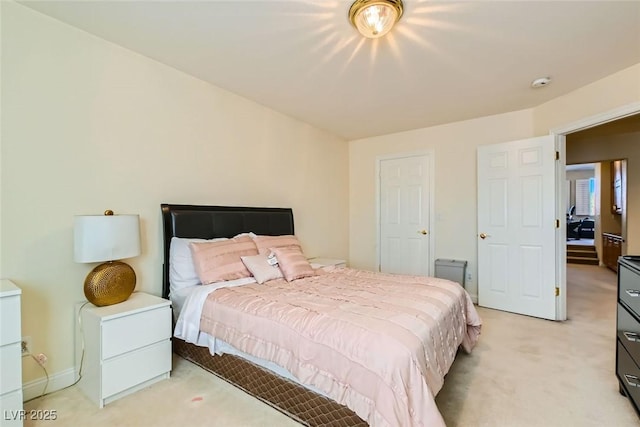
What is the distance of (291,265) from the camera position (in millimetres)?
2738

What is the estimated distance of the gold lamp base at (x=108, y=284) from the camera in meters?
2.01

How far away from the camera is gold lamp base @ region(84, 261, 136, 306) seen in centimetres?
201

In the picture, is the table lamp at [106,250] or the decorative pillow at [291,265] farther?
the decorative pillow at [291,265]

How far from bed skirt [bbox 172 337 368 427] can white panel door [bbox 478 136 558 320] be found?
3089 mm

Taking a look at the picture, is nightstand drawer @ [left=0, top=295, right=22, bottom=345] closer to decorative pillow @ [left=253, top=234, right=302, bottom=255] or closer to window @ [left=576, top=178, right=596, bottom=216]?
decorative pillow @ [left=253, top=234, right=302, bottom=255]

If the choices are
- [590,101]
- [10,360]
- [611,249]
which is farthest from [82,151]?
[611,249]

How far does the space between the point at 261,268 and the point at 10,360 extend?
1.54 m

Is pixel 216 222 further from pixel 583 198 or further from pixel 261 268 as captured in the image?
pixel 583 198

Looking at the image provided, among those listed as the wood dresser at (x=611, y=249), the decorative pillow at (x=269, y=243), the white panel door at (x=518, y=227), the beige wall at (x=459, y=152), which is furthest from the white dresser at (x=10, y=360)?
the wood dresser at (x=611, y=249)

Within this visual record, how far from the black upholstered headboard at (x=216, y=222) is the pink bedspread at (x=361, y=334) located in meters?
0.74

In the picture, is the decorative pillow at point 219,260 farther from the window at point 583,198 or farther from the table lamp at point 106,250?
the window at point 583,198

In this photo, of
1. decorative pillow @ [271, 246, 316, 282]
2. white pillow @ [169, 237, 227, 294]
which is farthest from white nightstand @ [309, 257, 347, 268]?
white pillow @ [169, 237, 227, 294]

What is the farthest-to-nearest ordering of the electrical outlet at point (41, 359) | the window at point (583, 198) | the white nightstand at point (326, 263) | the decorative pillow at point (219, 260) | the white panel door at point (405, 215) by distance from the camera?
the window at point (583, 198), the white panel door at point (405, 215), the white nightstand at point (326, 263), the decorative pillow at point (219, 260), the electrical outlet at point (41, 359)

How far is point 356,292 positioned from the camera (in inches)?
86.5
